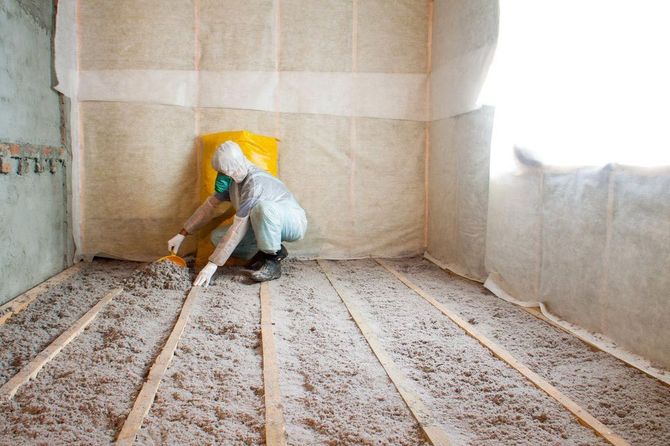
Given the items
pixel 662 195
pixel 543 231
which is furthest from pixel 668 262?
pixel 543 231

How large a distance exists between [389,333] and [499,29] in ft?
6.39

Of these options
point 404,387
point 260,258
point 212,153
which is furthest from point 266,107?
point 404,387

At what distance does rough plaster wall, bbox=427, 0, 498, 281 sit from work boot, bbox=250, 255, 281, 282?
1.35 m

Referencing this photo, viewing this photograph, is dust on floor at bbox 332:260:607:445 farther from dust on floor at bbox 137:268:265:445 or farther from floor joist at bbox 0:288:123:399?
floor joist at bbox 0:288:123:399

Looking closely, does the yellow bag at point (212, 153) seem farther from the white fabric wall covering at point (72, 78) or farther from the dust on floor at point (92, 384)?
the dust on floor at point (92, 384)

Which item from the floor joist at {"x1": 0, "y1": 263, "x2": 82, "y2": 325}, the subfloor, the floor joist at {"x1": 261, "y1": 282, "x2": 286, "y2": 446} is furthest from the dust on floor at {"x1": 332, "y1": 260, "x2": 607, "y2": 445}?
the floor joist at {"x1": 0, "y1": 263, "x2": 82, "y2": 325}

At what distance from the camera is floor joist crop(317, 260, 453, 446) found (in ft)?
4.73

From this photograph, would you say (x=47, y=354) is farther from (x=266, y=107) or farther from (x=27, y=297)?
(x=266, y=107)

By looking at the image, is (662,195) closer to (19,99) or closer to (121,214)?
(19,99)

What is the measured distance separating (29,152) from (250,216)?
1.36 m

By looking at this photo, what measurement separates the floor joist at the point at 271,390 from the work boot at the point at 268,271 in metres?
0.66

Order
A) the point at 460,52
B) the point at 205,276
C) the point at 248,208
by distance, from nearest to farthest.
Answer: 1. the point at 205,276
2. the point at 248,208
3. the point at 460,52

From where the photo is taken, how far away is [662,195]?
192 centimetres

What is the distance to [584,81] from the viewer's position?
2260 millimetres
